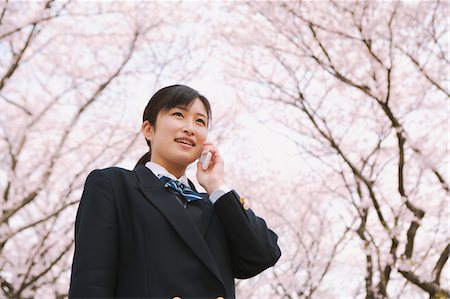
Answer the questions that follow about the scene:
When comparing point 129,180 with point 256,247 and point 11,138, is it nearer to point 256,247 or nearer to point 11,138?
point 256,247

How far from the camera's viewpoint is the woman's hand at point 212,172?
1716 millimetres

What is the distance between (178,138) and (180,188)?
0.58 ft

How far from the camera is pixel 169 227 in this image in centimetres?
154

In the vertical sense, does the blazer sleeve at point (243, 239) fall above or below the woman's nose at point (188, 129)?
below

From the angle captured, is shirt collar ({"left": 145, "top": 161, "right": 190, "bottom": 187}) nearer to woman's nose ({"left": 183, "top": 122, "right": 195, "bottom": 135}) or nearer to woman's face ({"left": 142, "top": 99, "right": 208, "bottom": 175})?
woman's face ({"left": 142, "top": 99, "right": 208, "bottom": 175})

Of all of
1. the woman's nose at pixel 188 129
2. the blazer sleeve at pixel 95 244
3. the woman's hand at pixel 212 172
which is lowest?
the blazer sleeve at pixel 95 244

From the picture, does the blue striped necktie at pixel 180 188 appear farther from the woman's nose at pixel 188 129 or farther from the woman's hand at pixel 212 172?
the woman's nose at pixel 188 129

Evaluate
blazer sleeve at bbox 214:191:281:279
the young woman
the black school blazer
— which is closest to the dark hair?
the young woman

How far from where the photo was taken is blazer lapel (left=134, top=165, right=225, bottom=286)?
5.01ft

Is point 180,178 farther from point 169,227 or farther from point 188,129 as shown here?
point 169,227

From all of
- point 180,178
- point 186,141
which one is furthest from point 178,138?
point 180,178

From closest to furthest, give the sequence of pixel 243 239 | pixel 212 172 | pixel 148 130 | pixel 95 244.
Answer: pixel 95 244 < pixel 243 239 < pixel 212 172 < pixel 148 130

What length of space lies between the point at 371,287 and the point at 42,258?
5.86m

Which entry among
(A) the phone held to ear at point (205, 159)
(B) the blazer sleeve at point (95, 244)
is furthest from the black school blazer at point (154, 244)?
(A) the phone held to ear at point (205, 159)
